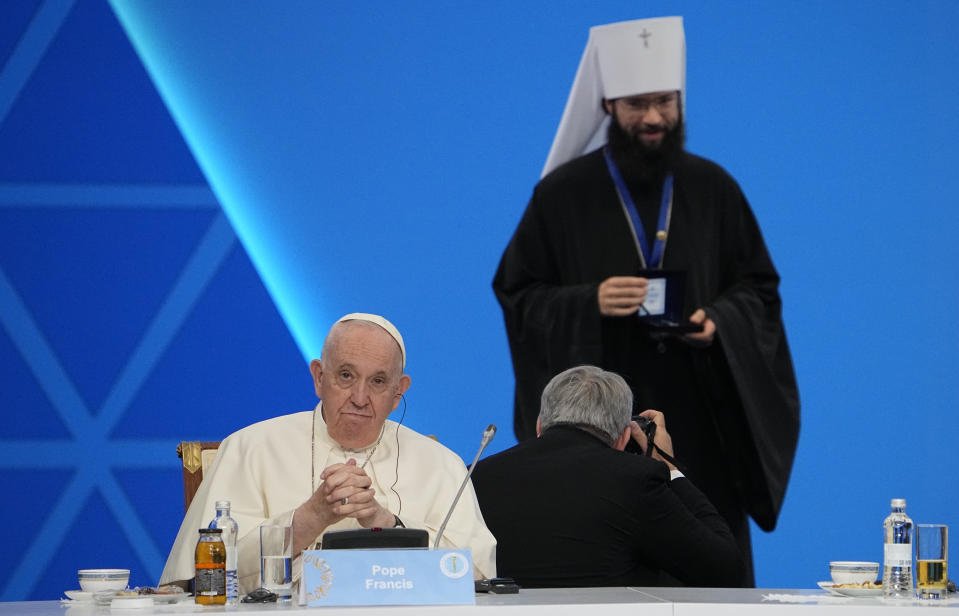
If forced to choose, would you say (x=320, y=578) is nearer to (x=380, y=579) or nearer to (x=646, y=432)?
(x=380, y=579)

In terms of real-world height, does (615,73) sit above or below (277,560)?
above

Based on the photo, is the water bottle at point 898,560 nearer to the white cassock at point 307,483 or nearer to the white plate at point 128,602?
the white cassock at point 307,483

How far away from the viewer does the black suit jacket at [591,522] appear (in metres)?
3.66

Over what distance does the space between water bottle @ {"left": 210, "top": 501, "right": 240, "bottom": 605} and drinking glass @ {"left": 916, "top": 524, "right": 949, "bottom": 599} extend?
1520 mm

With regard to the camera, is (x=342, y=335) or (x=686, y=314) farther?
(x=686, y=314)

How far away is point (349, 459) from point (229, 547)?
69 cm

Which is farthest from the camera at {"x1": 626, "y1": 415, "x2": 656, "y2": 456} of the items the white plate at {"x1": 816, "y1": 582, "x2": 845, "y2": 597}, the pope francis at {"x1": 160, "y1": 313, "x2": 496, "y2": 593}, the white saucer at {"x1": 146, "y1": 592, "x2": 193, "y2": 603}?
the white saucer at {"x1": 146, "y1": 592, "x2": 193, "y2": 603}

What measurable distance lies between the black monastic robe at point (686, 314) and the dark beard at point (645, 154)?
0.06m

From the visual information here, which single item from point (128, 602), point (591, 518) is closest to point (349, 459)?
point (591, 518)

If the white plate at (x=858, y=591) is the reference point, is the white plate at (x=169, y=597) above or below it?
below

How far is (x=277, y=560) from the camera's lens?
2812mm

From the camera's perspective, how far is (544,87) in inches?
224

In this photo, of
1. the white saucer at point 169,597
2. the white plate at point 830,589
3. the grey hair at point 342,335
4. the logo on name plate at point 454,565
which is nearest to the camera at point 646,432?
the grey hair at point 342,335

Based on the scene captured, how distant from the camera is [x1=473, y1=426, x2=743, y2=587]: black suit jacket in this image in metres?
3.66
